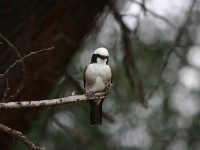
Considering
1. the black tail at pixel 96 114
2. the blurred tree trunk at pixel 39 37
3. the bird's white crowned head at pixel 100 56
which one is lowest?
the black tail at pixel 96 114

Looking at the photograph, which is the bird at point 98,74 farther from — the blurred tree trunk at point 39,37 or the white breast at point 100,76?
the blurred tree trunk at point 39,37

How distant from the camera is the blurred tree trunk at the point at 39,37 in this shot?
460cm

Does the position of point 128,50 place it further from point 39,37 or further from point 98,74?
point 98,74

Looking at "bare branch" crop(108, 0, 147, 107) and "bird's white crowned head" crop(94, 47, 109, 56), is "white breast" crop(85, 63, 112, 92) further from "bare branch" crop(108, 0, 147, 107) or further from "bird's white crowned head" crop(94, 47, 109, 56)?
"bare branch" crop(108, 0, 147, 107)

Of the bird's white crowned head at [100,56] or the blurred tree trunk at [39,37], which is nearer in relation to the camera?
the bird's white crowned head at [100,56]

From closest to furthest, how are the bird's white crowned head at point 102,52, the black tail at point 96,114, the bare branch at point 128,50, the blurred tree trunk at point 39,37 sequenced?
1. the bird's white crowned head at point 102,52
2. the black tail at point 96,114
3. the blurred tree trunk at point 39,37
4. the bare branch at point 128,50

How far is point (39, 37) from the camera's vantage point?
4.73 meters

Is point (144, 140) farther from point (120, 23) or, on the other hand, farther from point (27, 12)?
point (27, 12)

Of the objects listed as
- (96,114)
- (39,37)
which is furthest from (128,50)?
(96,114)

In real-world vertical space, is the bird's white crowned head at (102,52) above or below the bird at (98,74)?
above

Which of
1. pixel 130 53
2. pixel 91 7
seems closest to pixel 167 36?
pixel 130 53

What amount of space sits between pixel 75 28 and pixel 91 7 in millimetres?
213

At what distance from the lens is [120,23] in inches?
207

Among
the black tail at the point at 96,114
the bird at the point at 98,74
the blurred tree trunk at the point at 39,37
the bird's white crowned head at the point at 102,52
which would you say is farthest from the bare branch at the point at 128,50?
the bird's white crowned head at the point at 102,52
